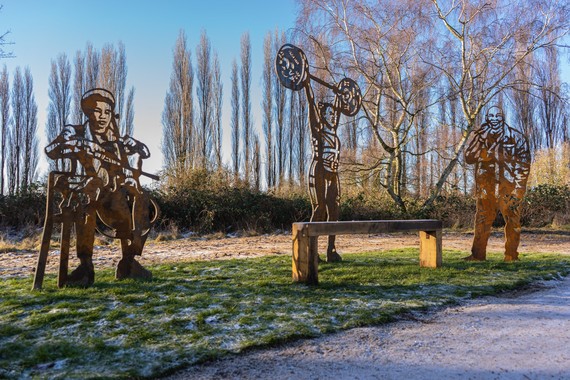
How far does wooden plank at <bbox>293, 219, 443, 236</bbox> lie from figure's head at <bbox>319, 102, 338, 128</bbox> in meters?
2.19

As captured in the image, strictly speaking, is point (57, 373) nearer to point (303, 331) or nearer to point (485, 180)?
point (303, 331)

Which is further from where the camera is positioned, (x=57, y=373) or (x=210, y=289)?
(x=210, y=289)

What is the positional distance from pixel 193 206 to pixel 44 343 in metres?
12.9

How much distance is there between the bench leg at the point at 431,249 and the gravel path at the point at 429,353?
2.49m

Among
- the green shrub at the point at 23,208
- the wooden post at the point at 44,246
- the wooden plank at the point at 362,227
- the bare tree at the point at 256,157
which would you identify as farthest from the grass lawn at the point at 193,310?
the bare tree at the point at 256,157

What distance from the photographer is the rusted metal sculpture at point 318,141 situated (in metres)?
7.27

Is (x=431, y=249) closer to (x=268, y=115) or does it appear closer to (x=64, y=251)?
(x=64, y=251)

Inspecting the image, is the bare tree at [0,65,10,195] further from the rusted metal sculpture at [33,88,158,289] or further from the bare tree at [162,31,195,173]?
the rusted metal sculpture at [33,88,158,289]

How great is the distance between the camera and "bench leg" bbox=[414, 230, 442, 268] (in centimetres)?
684

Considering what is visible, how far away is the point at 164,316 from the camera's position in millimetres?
4020

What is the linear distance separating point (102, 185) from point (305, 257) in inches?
104

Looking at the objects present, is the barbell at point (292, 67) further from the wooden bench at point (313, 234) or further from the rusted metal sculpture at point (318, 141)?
the wooden bench at point (313, 234)

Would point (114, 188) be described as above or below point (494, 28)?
below

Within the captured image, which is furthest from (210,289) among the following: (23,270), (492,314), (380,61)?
(380,61)
